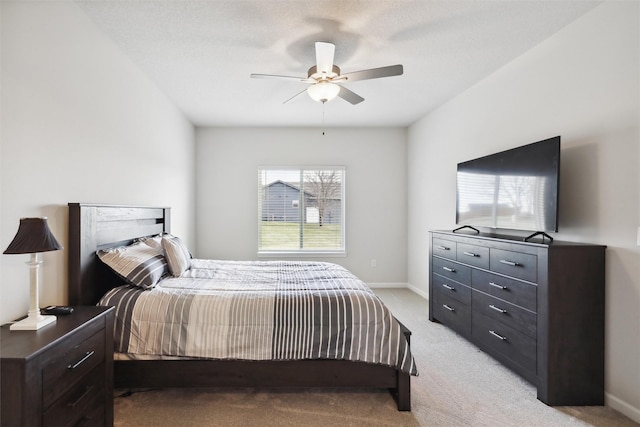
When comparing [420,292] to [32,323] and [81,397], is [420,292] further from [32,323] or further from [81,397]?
[32,323]

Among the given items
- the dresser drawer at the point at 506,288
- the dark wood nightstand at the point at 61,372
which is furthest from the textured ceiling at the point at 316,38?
the dark wood nightstand at the point at 61,372

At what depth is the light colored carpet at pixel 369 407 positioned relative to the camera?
1867mm

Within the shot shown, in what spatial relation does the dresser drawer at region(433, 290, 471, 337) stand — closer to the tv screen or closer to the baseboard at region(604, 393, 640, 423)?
the tv screen

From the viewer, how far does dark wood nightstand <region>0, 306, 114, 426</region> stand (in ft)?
3.73

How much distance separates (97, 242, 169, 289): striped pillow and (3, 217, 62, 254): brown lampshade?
0.79 m

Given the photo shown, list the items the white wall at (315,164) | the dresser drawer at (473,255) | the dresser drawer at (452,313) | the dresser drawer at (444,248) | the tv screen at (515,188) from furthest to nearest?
the white wall at (315,164)
the dresser drawer at (444,248)
the dresser drawer at (452,313)
the dresser drawer at (473,255)
the tv screen at (515,188)

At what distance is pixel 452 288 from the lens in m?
3.14

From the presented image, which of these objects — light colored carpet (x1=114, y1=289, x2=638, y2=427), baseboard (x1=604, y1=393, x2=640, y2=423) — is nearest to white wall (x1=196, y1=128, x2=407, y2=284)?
light colored carpet (x1=114, y1=289, x2=638, y2=427)

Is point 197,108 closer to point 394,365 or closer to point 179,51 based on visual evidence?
point 179,51

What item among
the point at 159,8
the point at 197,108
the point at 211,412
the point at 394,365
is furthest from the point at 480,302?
the point at 197,108

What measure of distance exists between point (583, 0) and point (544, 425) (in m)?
2.77

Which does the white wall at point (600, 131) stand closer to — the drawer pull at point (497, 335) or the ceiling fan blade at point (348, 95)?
the drawer pull at point (497, 335)

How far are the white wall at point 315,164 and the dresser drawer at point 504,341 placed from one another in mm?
2436

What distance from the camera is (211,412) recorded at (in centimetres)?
193
